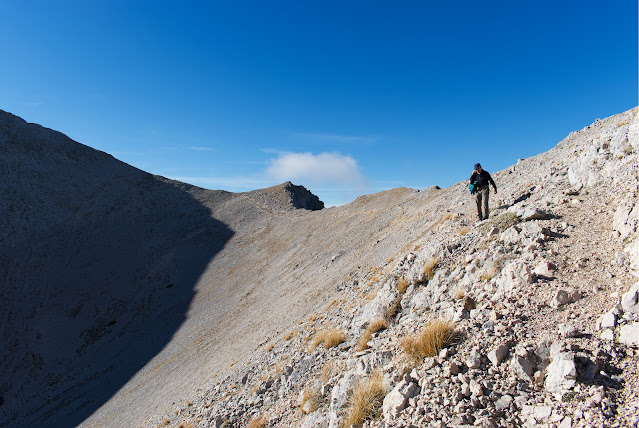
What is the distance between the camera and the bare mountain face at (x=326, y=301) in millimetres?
5480

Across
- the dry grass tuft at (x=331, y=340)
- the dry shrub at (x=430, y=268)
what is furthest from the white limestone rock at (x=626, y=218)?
the dry grass tuft at (x=331, y=340)

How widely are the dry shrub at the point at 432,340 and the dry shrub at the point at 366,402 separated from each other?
0.91m

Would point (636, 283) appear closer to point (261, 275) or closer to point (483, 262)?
point (483, 262)

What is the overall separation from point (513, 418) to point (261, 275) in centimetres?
3411

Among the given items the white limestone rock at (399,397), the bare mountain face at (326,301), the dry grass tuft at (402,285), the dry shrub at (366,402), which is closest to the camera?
the bare mountain face at (326,301)

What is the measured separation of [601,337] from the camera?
509 cm

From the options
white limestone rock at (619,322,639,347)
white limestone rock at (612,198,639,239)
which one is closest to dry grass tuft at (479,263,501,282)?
white limestone rock at (612,198,639,239)

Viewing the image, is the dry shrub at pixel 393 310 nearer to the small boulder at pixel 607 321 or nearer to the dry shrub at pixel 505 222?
the dry shrub at pixel 505 222

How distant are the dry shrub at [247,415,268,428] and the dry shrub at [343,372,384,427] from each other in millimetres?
3434

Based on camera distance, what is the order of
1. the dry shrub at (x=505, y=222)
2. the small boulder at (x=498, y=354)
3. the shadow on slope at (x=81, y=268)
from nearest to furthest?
the small boulder at (x=498, y=354), the dry shrub at (x=505, y=222), the shadow on slope at (x=81, y=268)

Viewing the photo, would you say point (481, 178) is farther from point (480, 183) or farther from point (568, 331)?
point (568, 331)

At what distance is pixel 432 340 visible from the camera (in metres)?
6.80

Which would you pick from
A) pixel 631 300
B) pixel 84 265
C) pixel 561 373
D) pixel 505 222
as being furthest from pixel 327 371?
pixel 84 265

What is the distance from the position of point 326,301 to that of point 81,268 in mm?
45903
